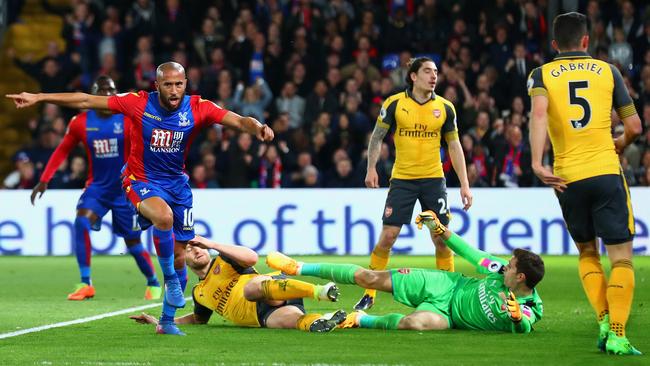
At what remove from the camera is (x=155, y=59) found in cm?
2245

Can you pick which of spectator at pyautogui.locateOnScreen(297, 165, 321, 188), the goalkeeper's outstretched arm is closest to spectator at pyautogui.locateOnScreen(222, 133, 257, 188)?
spectator at pyautogui.locateOnScreen(297, 165, 321, 188)

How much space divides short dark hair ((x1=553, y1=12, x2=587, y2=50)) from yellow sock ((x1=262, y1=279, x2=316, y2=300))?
2416 mm

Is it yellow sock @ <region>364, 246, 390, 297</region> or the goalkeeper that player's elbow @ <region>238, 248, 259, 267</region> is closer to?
the goalkeeper

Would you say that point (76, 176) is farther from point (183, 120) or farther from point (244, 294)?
point (244, 294)

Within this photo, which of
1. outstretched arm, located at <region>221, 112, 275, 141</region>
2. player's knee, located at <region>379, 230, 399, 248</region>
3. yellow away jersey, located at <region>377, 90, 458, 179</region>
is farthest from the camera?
yellow away jersey, located at <region>377, 90, 458, 179</region>

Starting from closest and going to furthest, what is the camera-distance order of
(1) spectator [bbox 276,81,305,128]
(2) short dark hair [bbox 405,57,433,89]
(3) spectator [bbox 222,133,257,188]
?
1. (2) short dark hair [bbox 405,57,433,89]
2. (3) spectator [bbox 222,133,257,188]
3. (1) spectator [bbox 276,81,305,128]

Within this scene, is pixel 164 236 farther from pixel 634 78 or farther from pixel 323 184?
pixel 634 78

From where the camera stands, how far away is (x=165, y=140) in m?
9.46

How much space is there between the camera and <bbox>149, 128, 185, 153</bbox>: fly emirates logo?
9422 mm

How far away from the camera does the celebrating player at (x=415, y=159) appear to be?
11.4 m

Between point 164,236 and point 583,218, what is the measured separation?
9.95 ft

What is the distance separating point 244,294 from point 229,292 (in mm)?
192

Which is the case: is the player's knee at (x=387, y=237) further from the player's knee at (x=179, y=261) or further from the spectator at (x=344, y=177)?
the spectator at (x=344, y=177)

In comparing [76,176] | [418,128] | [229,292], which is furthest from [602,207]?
[76,176]
